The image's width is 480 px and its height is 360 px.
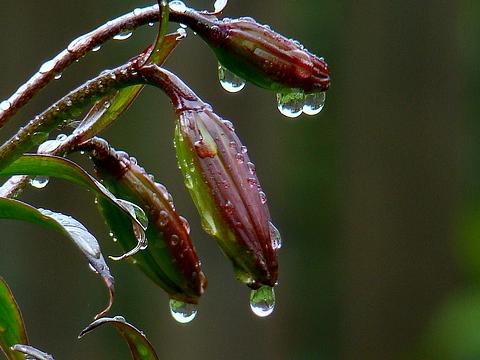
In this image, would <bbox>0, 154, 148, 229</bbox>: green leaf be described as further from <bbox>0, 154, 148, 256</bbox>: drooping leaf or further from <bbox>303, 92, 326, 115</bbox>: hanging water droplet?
<bbox>303, 92, 326, 115</bbox>: hanging water droplet

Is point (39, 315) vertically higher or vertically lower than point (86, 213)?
lower

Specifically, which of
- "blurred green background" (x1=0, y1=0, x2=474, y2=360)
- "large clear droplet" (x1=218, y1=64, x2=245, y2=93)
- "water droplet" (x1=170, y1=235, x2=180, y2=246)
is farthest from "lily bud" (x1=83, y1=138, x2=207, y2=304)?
"blurred green background" (x1=0, y1=0, x2=474, y2=360)

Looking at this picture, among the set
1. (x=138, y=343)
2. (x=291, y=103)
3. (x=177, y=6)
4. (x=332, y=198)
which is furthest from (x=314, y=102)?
(x=332, y=198)

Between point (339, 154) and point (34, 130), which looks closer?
point (34, 130)

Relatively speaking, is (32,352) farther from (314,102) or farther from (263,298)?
(314,102)

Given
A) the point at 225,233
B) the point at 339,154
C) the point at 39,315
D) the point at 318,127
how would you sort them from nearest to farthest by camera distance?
the point at 225,233, the point at 39,315, the point at 339,154, the point at 318,127

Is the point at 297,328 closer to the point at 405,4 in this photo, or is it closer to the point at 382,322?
the point at 382,322

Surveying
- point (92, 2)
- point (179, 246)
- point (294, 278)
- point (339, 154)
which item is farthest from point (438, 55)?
point (179, 246)

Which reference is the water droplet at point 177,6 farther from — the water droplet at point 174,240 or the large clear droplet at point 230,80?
the water droplet at point 174,240
